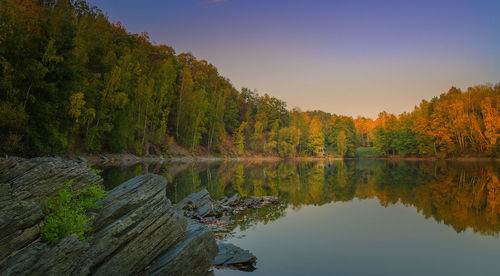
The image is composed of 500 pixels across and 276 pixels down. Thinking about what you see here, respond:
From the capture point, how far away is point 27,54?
20719 mm

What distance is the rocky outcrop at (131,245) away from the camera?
15.5 ft

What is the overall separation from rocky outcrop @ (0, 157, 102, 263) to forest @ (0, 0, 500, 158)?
15989mm

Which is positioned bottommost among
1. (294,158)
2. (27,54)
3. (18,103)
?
(294,158)

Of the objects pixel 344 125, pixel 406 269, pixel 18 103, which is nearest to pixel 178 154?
pixel 18 103

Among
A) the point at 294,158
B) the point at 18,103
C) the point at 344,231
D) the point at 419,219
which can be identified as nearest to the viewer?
the point at 344,231

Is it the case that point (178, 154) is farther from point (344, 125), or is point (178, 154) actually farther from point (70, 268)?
point (344, 125)

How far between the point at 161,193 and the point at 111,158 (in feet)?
118

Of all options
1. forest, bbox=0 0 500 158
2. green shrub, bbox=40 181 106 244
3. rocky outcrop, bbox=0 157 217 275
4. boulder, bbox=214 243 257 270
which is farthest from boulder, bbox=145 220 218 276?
forest, bbox=0 0 500 158

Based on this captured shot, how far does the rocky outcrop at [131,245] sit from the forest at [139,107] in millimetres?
17649

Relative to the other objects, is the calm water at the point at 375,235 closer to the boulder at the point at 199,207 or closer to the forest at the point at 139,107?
the boulder at the point at 199,207

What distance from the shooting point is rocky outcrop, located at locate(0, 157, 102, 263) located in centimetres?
464

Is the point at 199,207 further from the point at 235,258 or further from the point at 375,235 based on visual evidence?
the point at 375,235

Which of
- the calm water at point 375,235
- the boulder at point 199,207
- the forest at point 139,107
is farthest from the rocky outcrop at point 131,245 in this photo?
the forest at point 139,107

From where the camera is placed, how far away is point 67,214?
5.49 m
